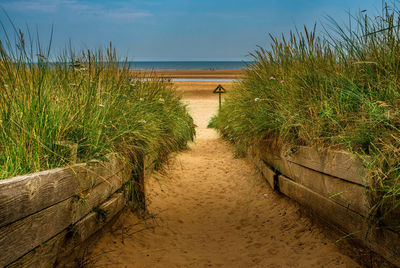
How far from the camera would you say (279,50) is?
5.50 metres

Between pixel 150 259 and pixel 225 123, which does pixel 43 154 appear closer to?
pixel 150 259

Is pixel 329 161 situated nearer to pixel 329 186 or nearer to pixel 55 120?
pixel 329 186

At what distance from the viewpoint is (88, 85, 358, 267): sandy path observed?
2.92 meters

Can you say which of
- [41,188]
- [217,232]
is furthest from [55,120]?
[217,232]

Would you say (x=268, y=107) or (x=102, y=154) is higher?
(x=268, y=107)

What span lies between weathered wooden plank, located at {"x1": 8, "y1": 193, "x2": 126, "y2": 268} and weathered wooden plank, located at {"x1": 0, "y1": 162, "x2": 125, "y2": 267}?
4 centimetres

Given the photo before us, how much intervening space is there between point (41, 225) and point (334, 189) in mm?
2307

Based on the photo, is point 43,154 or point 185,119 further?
point 185,119

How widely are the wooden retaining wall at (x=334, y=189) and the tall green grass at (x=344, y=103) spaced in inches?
4.3

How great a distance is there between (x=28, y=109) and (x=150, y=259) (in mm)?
1605

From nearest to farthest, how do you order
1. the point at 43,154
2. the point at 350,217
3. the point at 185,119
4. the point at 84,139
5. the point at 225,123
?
the point at 43,154 < the point at 350,217 < the point at 84,139 < the point at 185,119 < the point at 225,123

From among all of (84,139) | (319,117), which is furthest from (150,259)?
(319,117)

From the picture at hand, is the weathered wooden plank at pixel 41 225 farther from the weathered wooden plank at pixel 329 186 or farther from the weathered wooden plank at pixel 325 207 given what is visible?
the weathered wooden plank at pixel 325 207

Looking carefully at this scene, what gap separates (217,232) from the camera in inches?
144
